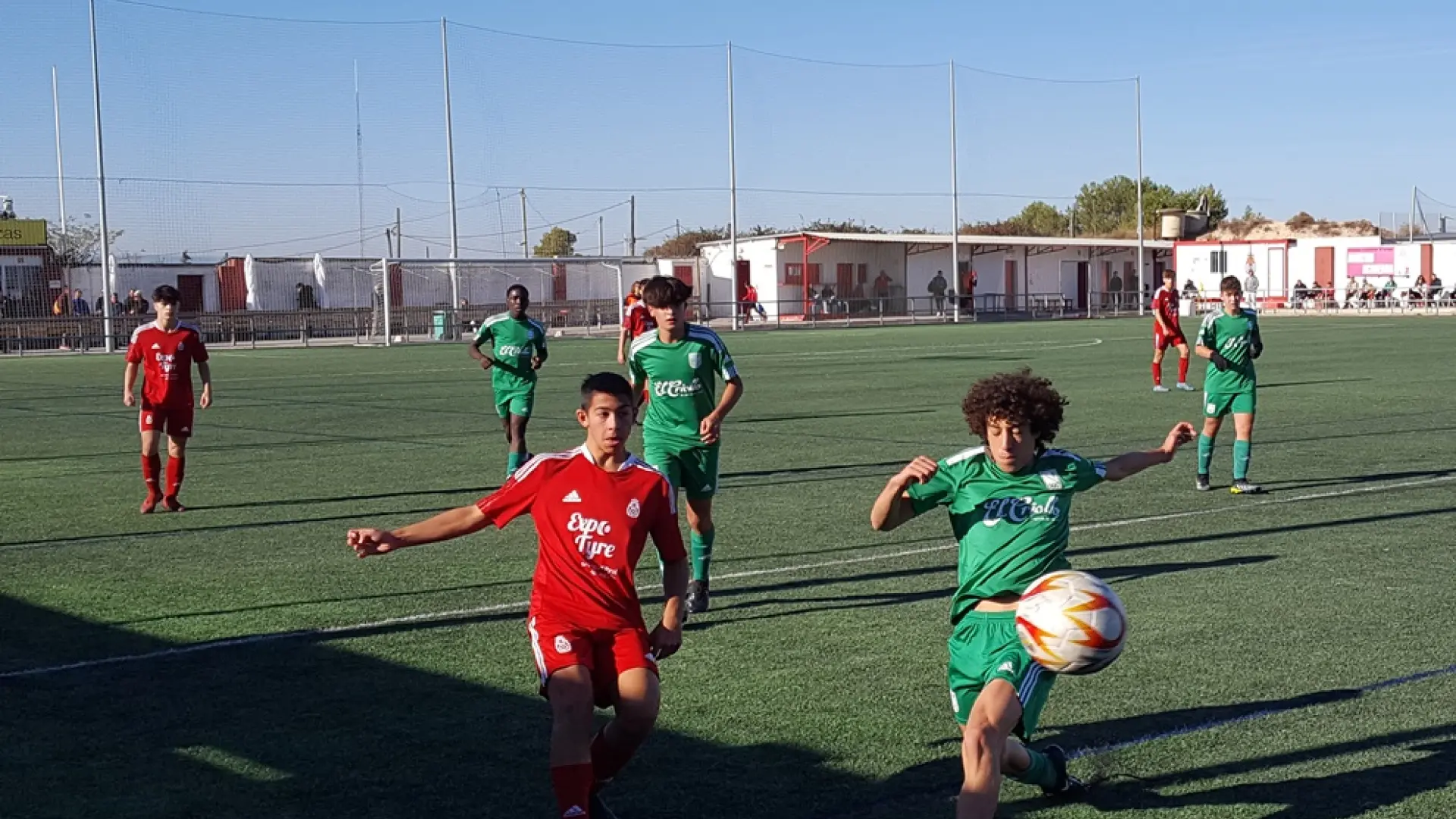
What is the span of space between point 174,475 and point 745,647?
701 centimetres

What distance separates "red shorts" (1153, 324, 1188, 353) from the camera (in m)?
23.4

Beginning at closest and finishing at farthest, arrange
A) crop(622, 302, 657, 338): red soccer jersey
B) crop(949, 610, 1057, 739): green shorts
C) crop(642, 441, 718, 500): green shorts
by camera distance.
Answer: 1. crop(949, 610, 1057, 739): green shorts
2. crop(642, 441, 718, 500): green shorts
3. crop(622, 302, 657, 338): red soccer jersey

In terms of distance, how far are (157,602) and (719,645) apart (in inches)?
137

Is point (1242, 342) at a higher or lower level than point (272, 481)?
higher

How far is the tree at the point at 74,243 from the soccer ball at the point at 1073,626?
5041 cm

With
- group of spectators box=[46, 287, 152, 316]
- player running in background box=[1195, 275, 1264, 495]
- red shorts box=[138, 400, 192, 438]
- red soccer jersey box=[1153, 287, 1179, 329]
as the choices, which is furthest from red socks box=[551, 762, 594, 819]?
group of spectators box=[46, 287, 152, 316]

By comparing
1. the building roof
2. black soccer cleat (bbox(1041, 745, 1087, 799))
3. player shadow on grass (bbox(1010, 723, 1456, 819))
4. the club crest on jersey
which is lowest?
player shadow on grass (bbox(1010, 723, 1456, 819))

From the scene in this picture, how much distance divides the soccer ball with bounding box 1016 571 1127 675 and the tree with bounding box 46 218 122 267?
50.4 meters

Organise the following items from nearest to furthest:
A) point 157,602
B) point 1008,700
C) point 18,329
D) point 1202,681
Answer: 1. point 1008,700
2. point 1202,681
3. point 157,602
4. point 18,329

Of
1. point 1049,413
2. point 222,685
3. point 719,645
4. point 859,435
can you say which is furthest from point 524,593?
point 859,435

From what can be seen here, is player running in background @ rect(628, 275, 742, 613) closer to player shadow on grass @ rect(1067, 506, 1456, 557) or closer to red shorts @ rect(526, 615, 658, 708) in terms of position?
player shadow on grass @ rect(1067, 506, 1456, 557)

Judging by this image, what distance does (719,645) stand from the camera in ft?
25.4

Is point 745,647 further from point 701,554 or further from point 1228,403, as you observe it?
point 1228,403

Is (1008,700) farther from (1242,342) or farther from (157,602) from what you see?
(1242,342)
